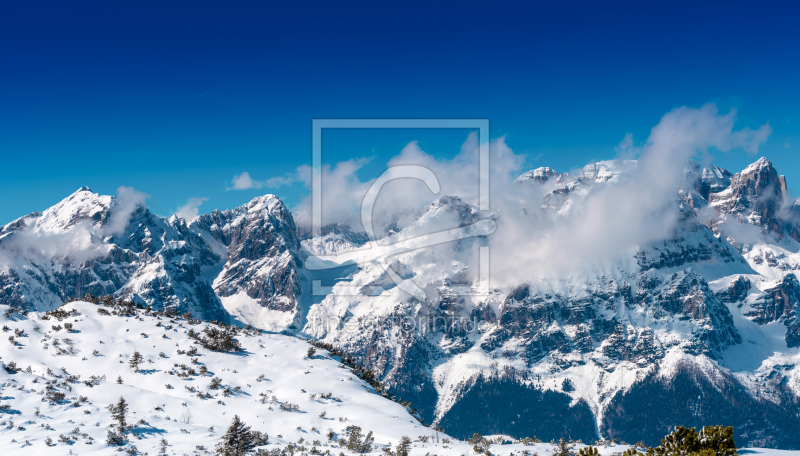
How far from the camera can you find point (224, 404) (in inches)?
1629

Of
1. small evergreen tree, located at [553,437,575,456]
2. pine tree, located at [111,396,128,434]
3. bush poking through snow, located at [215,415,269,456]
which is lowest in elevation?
small evergreen tree, located at [553,437,575,456]

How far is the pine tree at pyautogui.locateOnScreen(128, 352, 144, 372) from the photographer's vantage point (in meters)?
46.2

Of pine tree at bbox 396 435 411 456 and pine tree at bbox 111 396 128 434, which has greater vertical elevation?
pine tree at bbox 111 396 128 434

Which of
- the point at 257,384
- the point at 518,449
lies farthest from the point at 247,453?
the point at 518,449

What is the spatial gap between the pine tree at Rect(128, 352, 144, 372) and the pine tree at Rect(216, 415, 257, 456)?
1795 centimetres

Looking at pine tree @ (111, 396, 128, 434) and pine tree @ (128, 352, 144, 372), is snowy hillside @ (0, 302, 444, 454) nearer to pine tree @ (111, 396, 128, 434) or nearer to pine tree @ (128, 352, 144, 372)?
pine tree @ (128, 352, 144, 372)

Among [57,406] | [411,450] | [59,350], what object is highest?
[59,350]

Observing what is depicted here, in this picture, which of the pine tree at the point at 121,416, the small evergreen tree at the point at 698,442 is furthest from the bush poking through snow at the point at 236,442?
the small evergreen tree at the point at 698,442

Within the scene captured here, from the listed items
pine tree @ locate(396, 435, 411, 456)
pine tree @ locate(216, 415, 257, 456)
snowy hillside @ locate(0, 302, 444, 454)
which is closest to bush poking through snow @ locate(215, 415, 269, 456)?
pine tree @ locate(216, 415, 257, 456)

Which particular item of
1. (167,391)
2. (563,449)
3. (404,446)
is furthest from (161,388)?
(563,449)

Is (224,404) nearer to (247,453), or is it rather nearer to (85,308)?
(247,453)

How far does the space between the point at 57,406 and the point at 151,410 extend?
6013mm

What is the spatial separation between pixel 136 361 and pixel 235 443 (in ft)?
67.5

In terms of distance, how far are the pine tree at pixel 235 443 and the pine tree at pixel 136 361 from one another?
1795 centimetres
